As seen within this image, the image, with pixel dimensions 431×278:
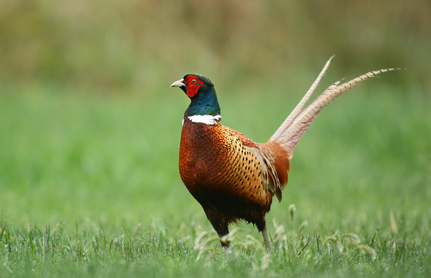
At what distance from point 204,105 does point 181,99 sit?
7.26 m

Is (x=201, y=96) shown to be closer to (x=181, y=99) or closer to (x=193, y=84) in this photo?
(x=193, y=84)

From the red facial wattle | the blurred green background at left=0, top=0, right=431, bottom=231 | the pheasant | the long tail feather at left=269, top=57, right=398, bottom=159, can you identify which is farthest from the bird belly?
the blurred green background at left=0, top=0, right=431, bottom=231

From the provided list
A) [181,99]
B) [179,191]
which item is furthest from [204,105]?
[181,99]

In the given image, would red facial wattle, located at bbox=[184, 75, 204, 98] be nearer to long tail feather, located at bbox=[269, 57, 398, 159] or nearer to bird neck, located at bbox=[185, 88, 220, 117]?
bird neck, located at bbox=[185, 88, 220, 117]

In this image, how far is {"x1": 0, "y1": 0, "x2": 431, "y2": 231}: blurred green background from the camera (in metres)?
7.38

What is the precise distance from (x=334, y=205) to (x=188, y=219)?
7.13 ft

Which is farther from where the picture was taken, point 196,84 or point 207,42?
point 207,42

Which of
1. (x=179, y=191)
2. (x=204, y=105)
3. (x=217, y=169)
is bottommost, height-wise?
(x=179, y=191)

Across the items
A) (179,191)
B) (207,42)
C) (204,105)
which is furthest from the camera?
(207,42)

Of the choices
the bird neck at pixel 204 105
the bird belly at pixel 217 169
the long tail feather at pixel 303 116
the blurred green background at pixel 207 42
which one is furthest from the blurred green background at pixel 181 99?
the bird neck at pixel 204 105

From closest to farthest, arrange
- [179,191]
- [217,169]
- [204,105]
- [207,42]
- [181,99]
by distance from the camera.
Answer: [217,169], [204,105], [179,191], [181,99], [207,42]

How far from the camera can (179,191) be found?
25.2 feet

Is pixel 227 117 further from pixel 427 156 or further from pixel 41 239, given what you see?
pixel 41 239

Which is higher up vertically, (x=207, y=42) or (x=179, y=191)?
(x=207, y=42)
